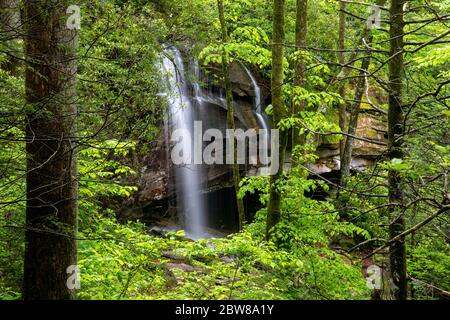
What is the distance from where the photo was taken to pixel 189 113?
12.5 metres

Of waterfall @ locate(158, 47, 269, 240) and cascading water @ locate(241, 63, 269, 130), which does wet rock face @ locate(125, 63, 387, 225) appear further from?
cascading water @ locate(241, 63, 269, 130)

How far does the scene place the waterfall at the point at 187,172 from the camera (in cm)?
1233

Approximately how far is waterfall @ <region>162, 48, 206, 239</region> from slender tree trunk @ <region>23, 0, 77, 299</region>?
7899 mm

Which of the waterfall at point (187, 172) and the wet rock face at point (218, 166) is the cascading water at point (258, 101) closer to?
the wet rock face at point (218, 166)

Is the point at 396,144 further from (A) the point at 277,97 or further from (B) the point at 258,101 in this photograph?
(B) the point at 258,101

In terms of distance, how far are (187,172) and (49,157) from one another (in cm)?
884

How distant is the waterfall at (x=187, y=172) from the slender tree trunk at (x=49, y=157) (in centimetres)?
790

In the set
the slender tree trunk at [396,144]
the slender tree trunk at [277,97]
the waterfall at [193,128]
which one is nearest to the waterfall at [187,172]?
the waterfall at [193,128]

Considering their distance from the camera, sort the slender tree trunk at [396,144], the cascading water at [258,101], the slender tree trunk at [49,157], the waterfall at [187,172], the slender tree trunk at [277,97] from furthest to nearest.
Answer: the cascading water at [258,101]
the waterfall at [187,172]
the slender tree trunk at [277,97]
the slender tree trunk at [49,157]
the slender tree trunk at [396,144]

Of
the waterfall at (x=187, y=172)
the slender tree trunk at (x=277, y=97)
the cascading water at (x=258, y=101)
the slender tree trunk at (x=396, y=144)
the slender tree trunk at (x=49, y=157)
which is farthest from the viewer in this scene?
the cascading water at (x=258, y=101)

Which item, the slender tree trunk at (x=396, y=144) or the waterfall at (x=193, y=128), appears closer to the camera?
the slender tree trunk at (x=396, y=144)

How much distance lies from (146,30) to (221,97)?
19.5 feet

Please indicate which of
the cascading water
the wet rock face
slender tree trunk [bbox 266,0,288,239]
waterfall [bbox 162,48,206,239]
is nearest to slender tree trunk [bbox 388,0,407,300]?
slender tree trunk [bbox 266,0,288,239]

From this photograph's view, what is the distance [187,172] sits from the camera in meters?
12.9
